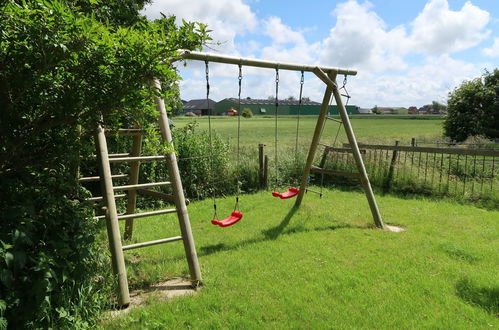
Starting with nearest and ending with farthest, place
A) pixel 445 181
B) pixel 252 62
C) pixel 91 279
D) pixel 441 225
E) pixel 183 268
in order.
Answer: pixel 91 279 < pixel 183 268 < pixel 252 62 < pixel 441 225 < pixel 445 181

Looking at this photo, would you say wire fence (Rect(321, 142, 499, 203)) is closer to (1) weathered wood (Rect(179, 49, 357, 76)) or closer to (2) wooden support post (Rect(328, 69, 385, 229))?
(2) wooden support post (Rect(328, 69, 385, 229))

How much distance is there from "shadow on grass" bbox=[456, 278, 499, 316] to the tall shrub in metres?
3.72

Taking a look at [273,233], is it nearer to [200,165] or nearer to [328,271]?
[328,271]

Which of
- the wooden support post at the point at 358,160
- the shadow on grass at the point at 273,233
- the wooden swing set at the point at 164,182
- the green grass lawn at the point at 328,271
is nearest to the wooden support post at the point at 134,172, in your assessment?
the wooden swing set at the point at 164,182

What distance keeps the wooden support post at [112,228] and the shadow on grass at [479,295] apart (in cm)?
350

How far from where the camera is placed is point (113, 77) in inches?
110

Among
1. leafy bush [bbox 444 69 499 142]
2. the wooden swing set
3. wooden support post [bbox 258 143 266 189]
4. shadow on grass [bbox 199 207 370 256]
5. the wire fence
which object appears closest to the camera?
the wooden swing set

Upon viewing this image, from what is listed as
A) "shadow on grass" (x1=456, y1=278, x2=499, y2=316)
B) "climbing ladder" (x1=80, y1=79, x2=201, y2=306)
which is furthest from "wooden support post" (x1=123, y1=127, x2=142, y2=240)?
"shadow on grass" (x1=456, y1=278, x2=499, y2=316)

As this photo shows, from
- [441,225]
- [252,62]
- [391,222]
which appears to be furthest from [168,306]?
[441,225]

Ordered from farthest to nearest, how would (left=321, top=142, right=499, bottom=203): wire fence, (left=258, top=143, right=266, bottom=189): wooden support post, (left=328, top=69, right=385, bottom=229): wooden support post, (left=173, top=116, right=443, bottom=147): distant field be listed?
(left=173, top=116, right=443, bottom=147): distant field → (left=258, top=143, right=266, bottom=189): wooden support post → (left=321, top=142, right=499, bottom=203): wire fence → (left=328, top=69, right=385, bottom=229): wooden support post

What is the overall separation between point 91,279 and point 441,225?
19.4ft

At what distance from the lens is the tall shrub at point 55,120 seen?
2383 millimetres

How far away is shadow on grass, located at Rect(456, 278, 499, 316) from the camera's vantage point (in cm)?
350

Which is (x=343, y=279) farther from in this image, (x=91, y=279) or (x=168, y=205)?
(x=168, y=205)
